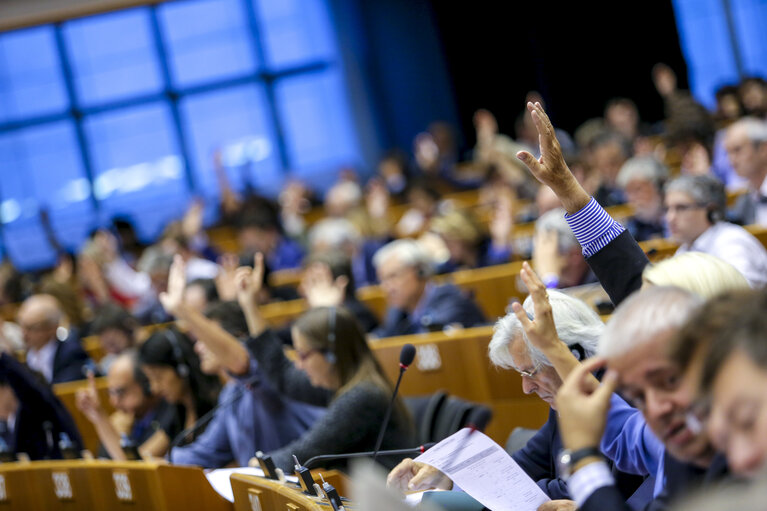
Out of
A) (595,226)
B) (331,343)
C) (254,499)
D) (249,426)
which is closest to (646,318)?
(595,226)

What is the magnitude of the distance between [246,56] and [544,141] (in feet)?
32.6

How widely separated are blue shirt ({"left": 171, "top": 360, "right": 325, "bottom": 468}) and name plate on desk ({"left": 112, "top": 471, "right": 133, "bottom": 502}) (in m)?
0.46

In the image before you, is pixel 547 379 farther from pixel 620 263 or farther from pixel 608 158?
pixel 608 158

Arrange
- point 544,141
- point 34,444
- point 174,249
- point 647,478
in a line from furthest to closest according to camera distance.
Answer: point 174,249, point 34,444, point 544,141, point 647,478

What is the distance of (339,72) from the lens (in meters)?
Answer: 11.9

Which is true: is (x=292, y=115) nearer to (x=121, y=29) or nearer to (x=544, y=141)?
(x=121, y=29)

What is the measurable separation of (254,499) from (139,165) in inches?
373

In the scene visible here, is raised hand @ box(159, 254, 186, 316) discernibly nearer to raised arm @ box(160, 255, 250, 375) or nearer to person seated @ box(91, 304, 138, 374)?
raised arm @ box(160, 255, 250, 375)

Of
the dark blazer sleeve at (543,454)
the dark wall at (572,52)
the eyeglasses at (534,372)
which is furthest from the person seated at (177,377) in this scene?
the dark wall at (572,52)

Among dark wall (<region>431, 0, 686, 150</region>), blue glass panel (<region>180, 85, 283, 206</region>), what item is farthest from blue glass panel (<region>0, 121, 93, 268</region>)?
dark wall (<region>431, 0, 686, 150</region>)

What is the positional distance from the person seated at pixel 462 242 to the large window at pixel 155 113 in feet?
18.4

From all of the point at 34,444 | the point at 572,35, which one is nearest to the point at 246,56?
the point at 572,35

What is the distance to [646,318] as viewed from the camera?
1490 millimetres

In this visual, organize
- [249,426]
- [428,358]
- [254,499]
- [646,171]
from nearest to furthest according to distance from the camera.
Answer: [254,499], [249,426], [428,358], [646,171]
